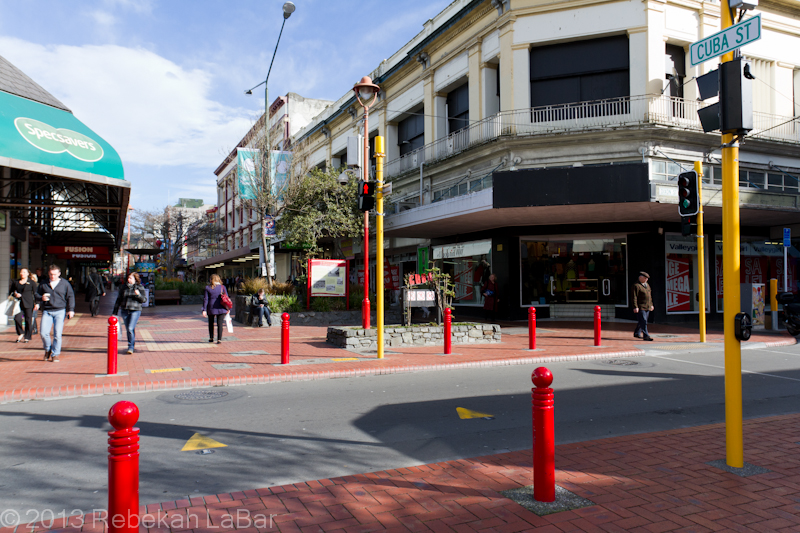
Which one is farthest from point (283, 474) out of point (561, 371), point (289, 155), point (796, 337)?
point (289, 155)

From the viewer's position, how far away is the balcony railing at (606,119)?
58.3 ft

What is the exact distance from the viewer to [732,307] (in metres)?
4.57

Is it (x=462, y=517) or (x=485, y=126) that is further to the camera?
(x=485, y=126)

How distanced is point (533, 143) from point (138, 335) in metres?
14.2

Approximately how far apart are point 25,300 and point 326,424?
1077cm

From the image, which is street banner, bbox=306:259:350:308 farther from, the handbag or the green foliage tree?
the handbag

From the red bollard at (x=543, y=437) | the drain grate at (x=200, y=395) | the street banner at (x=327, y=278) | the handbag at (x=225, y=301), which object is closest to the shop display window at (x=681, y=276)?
the street banner at (x=327, y=278)

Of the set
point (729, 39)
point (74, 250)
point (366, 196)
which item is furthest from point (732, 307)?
point (74, 250)

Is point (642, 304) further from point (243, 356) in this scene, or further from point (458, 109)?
point (458, 109)

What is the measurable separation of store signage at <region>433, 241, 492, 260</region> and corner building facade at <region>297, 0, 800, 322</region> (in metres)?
0.09

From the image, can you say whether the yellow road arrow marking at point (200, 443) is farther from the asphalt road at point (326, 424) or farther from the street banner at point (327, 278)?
the street banner at point (327, 278)

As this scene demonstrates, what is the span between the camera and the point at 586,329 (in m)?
17.1

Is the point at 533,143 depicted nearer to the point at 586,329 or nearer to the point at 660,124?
the point at 660,124

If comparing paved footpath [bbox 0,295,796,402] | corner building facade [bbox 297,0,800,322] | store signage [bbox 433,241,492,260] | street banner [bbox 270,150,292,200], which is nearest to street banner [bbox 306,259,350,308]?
paved footpath [bbox 0,295,796,402]
